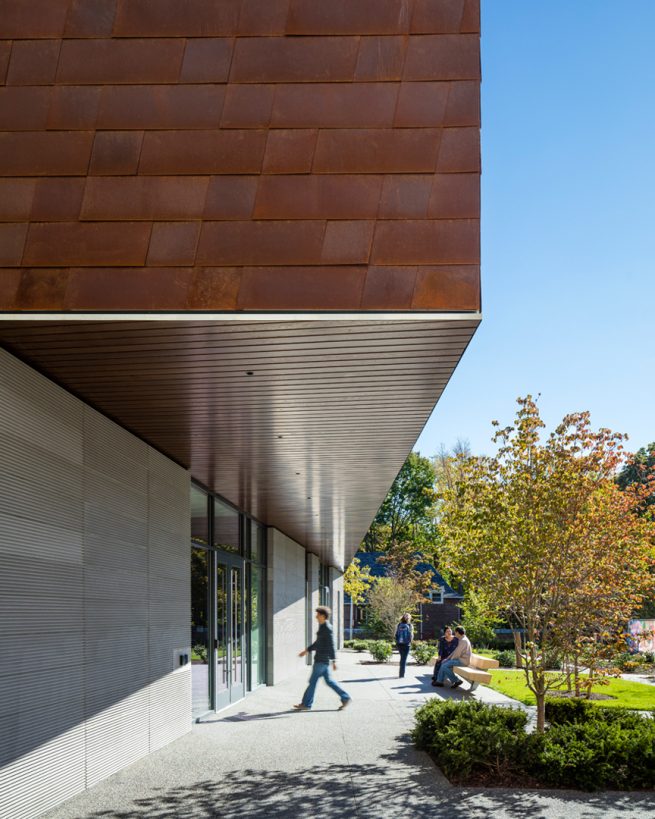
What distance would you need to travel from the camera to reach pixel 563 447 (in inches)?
425

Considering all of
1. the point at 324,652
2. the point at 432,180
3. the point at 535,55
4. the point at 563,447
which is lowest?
the point at 324,652

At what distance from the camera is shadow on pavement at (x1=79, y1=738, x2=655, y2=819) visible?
823cm

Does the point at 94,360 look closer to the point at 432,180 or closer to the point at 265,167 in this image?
the point at 265,167

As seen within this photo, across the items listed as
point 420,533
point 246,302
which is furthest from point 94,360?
point 420,533

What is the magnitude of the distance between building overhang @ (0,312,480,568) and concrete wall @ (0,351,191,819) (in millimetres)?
428

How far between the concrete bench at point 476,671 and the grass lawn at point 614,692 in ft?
1.88

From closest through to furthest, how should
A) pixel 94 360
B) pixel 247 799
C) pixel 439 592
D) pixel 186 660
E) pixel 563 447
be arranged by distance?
pixel 94 360
pixel 247 799
pixel 563 447
pixel 186 660
pixel 439 592

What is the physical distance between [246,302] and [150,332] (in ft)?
2.67

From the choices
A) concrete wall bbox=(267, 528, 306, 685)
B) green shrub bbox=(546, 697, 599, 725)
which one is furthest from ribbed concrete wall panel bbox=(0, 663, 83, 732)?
concrete wall bbox=(267, 528, 306, 685)

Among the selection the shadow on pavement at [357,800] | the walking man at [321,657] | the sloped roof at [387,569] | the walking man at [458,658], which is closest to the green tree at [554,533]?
the shadow on pavement at [357,800]

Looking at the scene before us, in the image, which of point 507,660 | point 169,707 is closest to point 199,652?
point 169,707

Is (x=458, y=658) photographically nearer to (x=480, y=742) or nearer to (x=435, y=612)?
(x=480, y=742)

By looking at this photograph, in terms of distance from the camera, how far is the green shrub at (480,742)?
31.4 ft

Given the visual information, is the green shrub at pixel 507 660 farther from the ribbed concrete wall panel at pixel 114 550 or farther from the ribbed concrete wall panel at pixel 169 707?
the ribbed concrete wall panel at pixel 114 550
